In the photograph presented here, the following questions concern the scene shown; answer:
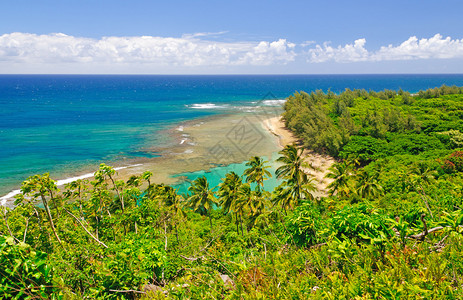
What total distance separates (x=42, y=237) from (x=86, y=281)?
5479 millimetres

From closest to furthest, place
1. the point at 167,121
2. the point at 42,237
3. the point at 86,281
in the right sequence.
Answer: the point at 86,281 < the point at 42,237 < the point at 167,121

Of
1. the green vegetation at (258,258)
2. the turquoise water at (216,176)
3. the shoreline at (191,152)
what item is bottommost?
the turquoise water at (216,176)

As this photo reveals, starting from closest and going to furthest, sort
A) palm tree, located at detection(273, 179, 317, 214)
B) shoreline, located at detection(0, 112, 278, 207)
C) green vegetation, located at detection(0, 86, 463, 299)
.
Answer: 1. green vegetation, located at detection(0, 86, 463, 299)
2. palm tree, located at detection(273, 179, 317, 214)
3. shoreline, located at detection(0, 112, 278, 207)

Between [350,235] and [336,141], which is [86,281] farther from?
[336,141]

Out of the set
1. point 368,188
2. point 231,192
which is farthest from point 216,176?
point 368,188

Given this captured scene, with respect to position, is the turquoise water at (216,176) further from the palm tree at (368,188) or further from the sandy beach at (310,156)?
the palm tree at (368,188)

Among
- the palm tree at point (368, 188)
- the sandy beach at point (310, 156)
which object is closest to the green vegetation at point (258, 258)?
the palm tree at point (368, 188)

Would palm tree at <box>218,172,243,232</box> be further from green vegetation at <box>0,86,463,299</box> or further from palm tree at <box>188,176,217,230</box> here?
green vegetation at <box>0,86,463,299</box>

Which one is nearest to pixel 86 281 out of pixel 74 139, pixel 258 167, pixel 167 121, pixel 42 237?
pixel 42 237

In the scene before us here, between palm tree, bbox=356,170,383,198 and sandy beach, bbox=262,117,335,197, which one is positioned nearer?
palm tree, bbox=356,170,383,198

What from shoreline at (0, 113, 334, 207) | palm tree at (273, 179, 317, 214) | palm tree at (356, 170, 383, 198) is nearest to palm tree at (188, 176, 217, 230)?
palm tree at (273, 179, 317, 214)

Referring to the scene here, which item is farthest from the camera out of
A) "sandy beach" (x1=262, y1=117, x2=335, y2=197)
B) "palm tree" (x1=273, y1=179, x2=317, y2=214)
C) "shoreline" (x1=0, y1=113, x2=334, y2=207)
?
"shoreline" (x1=0, y1=113, x2=334, y2=207)

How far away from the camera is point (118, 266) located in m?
8.31

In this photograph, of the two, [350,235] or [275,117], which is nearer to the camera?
[350,235]
